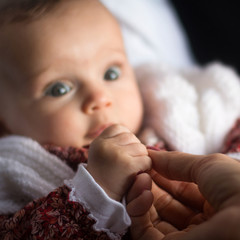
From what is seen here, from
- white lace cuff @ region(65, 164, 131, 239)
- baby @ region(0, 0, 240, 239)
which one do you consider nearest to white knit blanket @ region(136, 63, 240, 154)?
baby @ region(0, 0, 240, 239)

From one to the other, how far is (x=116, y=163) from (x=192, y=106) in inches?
17.0

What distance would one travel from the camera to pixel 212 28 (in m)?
1.22

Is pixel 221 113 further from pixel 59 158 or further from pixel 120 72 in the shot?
pixel 59 158

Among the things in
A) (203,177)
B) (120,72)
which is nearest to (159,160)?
(203,177)

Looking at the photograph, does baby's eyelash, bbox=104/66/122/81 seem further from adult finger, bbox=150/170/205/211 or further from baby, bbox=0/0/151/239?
adult finger, bbox=150/170/205/211

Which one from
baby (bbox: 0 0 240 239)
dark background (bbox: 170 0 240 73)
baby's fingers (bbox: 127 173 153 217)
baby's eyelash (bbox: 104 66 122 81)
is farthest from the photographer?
dark background (bbox: 170 0 240 73)

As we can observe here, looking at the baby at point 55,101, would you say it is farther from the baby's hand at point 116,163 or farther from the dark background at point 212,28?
the dark background at point 212,28

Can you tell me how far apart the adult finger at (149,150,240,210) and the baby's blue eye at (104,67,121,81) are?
279 mm

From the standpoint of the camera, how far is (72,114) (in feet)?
2.55

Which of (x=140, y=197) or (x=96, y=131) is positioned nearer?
(x=140, y=197)

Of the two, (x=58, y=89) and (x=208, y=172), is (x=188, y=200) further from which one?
(x=58, y=89)

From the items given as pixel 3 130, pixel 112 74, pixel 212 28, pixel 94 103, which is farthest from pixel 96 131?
pixel 212 28

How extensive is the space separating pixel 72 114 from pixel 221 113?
1.43 ft

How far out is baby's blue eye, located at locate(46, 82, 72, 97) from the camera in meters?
0.79
